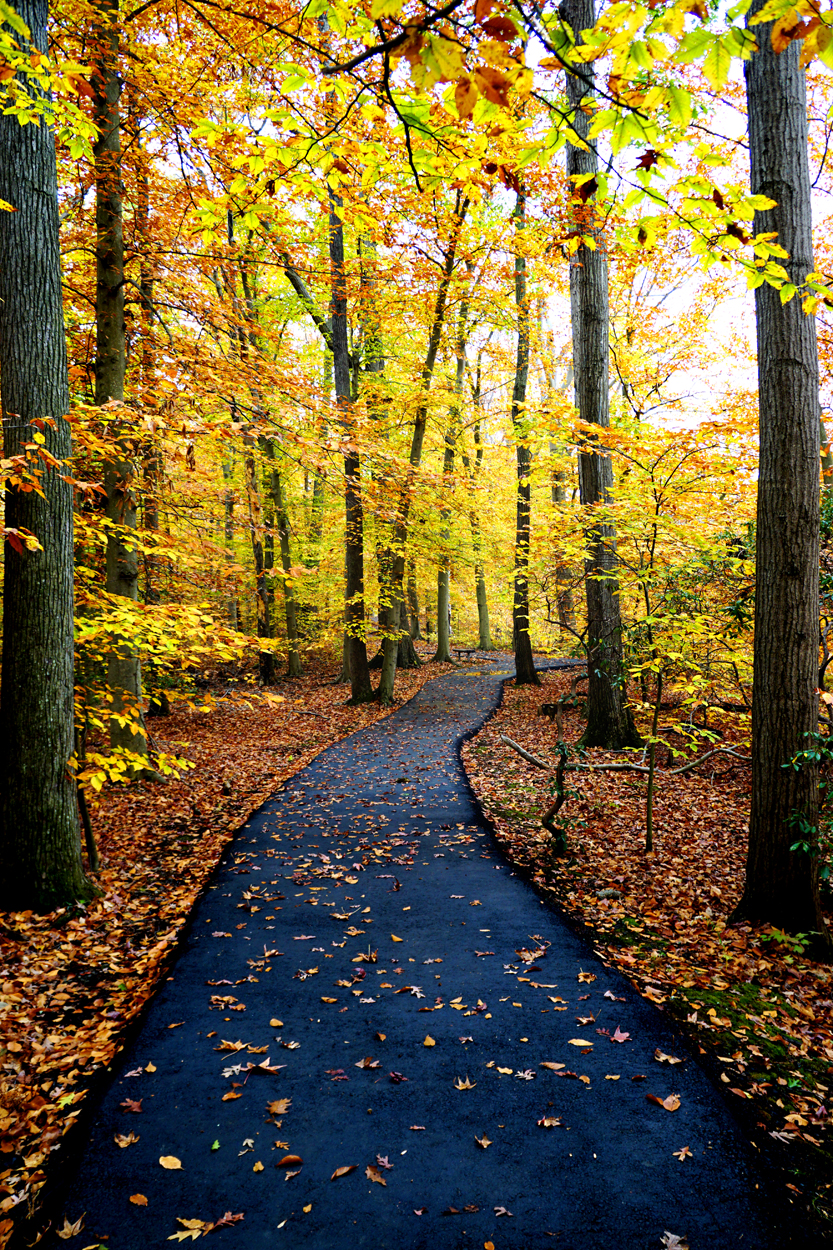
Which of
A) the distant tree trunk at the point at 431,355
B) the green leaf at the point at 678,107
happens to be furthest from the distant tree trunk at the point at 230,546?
the green leaf at the point at 678,107

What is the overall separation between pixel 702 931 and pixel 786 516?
10.1 ft

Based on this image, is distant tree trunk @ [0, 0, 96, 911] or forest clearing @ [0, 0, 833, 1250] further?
distant tree trunk @ [0, 0, 96, 911]

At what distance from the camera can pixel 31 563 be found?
4.62m

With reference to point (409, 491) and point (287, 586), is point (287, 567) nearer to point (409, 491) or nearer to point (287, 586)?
point (287, 586)

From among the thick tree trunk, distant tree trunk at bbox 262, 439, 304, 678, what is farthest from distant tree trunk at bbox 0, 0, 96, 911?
distant tree trunk at bbox 262, 439, 304, 678

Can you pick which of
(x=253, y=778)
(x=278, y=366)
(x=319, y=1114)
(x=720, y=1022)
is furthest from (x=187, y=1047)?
(x=278, y=366)

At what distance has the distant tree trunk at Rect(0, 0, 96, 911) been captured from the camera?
179 inches

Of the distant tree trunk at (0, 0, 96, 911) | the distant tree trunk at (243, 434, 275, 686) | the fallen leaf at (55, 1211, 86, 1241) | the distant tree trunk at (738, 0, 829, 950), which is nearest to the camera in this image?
the fallen leaf at (55, 1211, 86, 1241)

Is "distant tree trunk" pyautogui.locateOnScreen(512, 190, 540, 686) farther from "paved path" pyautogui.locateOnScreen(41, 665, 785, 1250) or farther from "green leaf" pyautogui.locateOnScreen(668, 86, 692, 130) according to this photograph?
"green leaf" pyautogui.locateOnScreen(668, 86, 692, 130)

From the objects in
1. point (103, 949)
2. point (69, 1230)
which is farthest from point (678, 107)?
point (103, 949)

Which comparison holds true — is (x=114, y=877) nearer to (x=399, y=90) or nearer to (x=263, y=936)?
(x=263, y=936)

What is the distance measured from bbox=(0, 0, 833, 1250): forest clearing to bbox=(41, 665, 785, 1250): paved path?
204 millimetres

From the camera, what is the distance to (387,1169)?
2627 millimetres

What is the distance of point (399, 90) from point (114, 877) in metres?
6.13
